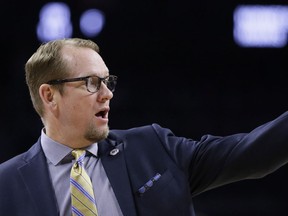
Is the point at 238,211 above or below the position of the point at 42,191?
below

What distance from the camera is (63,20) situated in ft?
14.1

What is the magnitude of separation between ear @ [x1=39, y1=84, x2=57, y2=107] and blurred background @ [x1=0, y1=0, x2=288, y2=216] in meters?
1.94

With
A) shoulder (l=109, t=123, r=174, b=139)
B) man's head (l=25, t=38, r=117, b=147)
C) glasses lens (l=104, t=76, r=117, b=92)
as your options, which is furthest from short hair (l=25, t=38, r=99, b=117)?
shoulder (l=109, t=123, r=174, b=139)

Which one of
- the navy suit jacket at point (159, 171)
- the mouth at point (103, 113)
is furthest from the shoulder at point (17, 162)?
the mouth at point (103, 113)

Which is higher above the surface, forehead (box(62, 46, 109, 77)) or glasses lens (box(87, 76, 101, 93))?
forehead (box(62, 46, 109, 77))

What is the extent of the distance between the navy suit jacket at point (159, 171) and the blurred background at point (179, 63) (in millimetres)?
2121

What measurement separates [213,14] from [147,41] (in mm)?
457

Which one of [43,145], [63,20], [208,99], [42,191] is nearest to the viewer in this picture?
[42,191]

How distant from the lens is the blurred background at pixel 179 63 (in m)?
4.36

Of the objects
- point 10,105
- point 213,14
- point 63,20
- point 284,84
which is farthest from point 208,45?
point 10,105

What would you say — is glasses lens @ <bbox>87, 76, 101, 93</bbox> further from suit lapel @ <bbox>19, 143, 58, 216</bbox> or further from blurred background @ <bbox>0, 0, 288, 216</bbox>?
blurred background @ <bbox>0, 0, 288, 216</bbox>

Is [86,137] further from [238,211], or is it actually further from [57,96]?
[238,211]

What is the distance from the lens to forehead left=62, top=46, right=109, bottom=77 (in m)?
2.30

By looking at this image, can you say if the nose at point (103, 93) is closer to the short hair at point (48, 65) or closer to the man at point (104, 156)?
the man at point (104, 156)
